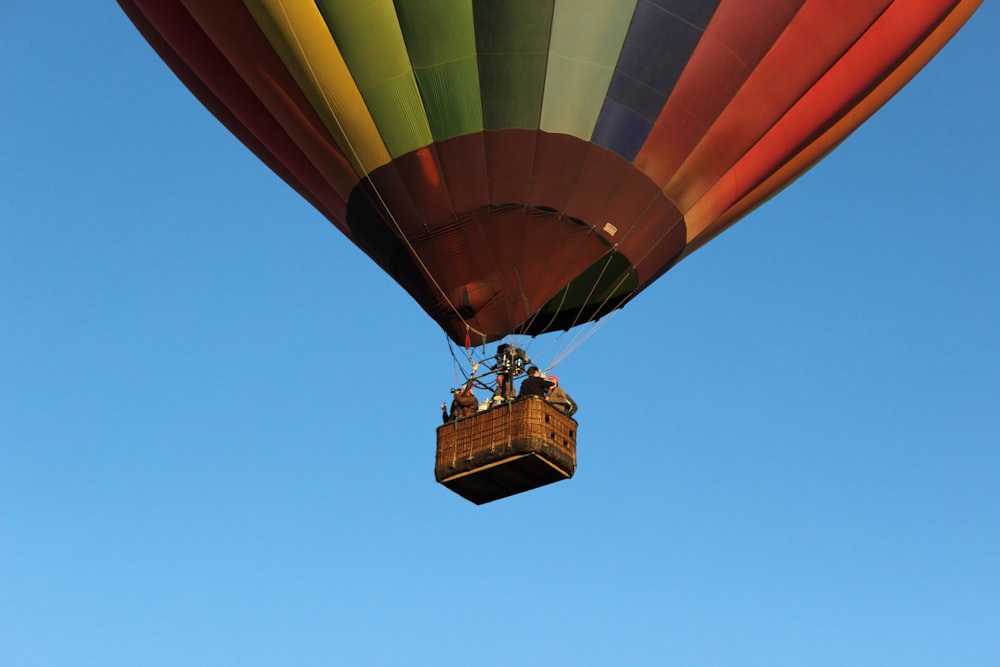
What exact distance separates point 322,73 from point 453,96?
1151 millimetres

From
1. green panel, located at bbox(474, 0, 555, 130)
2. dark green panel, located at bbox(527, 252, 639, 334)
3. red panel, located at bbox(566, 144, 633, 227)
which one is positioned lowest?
dark green panel, located at bbox(527, 252, 639, 334)

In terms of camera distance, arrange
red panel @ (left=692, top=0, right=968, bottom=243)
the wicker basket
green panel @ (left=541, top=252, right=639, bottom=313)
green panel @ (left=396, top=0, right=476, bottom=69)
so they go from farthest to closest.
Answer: red panel @ (left=692, top=0, right=968, bottom=243), green panel @ (left=541, top=252, right=639, bottom=313), green panel @ (left=396, top=0, right=476, bottom=69), the wicker basket

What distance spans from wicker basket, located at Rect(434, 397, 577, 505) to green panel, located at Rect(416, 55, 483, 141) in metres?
2.37

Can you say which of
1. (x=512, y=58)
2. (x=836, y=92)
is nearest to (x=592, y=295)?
(x=512, y=58)

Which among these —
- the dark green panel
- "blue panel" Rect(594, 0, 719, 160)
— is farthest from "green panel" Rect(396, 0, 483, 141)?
the dark green panel

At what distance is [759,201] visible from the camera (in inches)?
587

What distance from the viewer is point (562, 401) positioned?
12.6 meters

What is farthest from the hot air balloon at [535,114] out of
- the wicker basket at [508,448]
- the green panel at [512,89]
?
the wicker basket at [508,448]

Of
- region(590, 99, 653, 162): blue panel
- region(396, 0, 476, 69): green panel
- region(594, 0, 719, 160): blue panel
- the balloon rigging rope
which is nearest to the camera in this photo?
region(396, 0, 476, 69): green panel

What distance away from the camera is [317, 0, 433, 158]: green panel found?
1280 centimetres

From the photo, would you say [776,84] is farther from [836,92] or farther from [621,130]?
[621,130]

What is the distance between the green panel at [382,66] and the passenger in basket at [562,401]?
2.33 metres

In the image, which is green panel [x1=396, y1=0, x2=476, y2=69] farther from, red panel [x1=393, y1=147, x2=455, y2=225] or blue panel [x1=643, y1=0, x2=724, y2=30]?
blue panel [x1=643, y1=0, x2=724, y2=30]

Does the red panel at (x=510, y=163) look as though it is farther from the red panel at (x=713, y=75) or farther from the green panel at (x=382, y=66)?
the red panel at (x=713, y=75)
